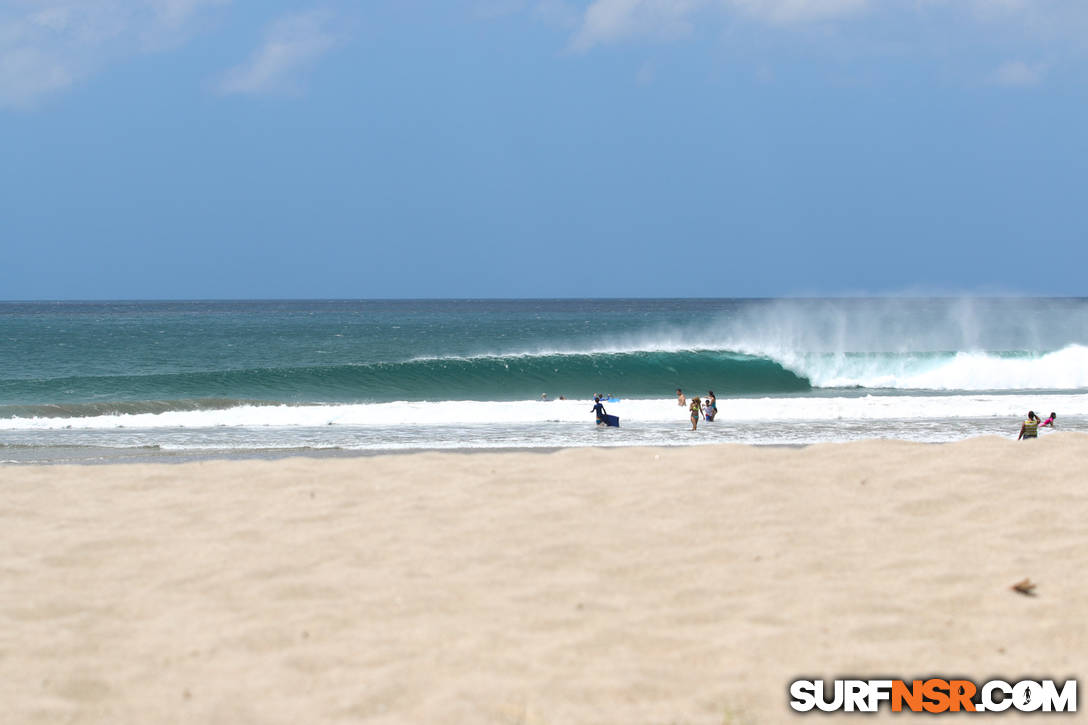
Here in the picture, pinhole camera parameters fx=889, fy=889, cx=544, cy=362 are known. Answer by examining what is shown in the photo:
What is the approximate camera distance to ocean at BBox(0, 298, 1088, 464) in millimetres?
20188

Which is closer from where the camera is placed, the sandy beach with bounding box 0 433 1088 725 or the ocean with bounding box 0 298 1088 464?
the sandy beach with bounding box 0 433 1088 725

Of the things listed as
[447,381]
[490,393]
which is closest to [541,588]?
[490,393]

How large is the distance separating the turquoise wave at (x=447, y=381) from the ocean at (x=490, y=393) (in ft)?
0.39

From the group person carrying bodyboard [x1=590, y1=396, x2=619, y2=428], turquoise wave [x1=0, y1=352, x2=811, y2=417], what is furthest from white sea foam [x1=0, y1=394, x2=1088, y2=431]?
turquoise wave [x1=0, y1=352, x2=811, y2=417]

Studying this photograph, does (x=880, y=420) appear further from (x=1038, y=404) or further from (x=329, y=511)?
(x=329, y=511)

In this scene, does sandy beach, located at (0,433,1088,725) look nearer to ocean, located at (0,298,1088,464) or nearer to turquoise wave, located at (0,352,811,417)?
ocean, located at (0,298,1088,464)

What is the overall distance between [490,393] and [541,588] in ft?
99.3

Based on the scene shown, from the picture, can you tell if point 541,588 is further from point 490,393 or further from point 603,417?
point 490,393

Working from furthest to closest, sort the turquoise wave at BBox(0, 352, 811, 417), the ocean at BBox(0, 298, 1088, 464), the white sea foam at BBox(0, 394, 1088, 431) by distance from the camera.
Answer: the turquoise wave at BBox(0, 352, 811, 417) → the white sea foam at BBox(0, 394, 1088, 431) → the ocean at BBox(0, 298, 1088, 464)

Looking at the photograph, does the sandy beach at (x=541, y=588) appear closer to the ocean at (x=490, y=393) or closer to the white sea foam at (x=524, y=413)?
the ocean at (x=490, y=393)

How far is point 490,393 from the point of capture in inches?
1393

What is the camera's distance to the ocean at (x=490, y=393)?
66.2ft

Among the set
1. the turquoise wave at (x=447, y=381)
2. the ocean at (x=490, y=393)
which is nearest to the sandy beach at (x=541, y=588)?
the ocean at (x=490, y=393)

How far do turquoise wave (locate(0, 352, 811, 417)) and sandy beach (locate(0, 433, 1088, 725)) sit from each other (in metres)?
23.5
